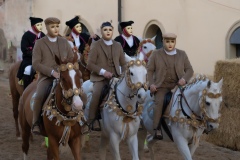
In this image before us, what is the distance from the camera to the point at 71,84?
7.14m

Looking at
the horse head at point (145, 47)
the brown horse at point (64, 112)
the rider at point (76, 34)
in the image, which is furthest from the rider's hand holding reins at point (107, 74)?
the rider at point (76, 34)

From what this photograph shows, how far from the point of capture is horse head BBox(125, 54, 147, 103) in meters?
7.57

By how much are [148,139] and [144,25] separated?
892 centimetres

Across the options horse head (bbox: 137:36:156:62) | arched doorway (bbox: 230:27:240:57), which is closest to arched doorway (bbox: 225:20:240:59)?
arched doorway (bbox: 230:27:240:57)

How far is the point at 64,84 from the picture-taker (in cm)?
Answer: 726

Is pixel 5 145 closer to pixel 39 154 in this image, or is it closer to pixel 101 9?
pixel 39 154

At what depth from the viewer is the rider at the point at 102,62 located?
8703 millimetres

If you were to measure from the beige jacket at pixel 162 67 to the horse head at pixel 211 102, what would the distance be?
95 cm

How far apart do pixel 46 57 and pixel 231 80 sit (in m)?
4.41

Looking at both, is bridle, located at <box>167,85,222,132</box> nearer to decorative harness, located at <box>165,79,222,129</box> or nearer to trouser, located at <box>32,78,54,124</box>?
decorative harness, located at <box>165,79,222,129</box>

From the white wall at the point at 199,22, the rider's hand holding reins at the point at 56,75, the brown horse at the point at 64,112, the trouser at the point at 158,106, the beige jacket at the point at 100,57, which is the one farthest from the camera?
the white wall at the point at 199,22

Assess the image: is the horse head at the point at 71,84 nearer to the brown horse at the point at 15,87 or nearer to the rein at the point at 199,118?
the rein at the point at 199,118

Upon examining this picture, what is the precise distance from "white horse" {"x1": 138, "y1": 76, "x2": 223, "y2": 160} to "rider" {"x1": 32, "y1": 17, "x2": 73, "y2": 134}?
5.65 feet

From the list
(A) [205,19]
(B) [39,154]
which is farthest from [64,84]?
(A) [205,19]
